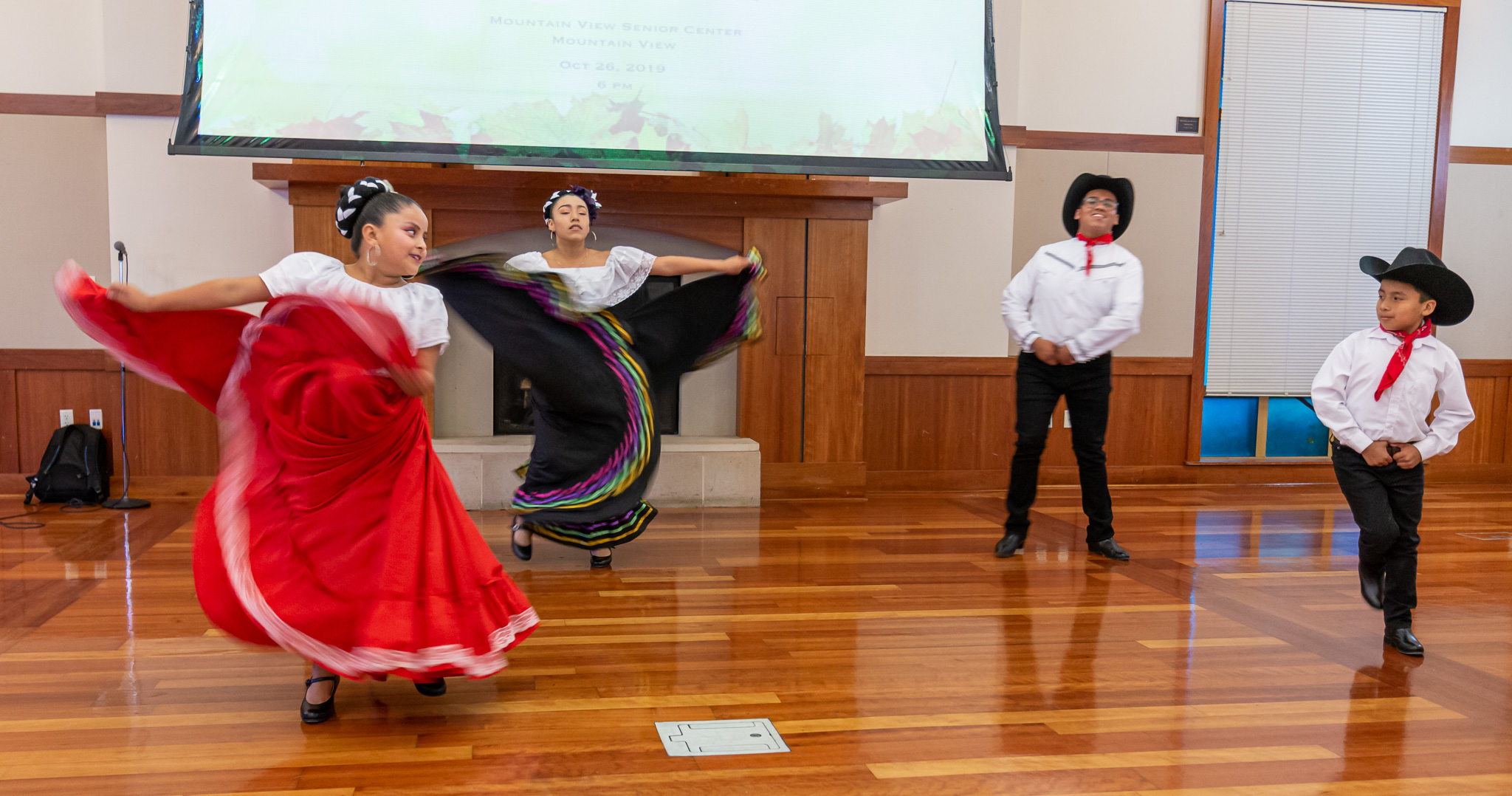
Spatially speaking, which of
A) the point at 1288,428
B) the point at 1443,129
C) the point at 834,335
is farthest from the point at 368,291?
the point at 1288,428

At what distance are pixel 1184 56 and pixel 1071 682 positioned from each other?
4.41 meters

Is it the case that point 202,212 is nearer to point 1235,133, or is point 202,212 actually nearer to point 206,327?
point 206,327

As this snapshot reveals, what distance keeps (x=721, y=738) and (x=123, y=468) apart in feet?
13.2

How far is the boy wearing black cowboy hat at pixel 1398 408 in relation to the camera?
2.77 m

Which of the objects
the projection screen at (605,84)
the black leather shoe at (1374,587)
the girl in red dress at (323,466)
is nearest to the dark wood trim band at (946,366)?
the projection screen at (605,84)

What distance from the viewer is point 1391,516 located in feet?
9.27

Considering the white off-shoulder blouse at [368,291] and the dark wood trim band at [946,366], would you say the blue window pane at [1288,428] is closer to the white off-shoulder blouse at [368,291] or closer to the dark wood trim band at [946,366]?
the dark wood trim band at [946,366]

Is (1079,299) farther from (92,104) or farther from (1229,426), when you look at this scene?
(92,104)

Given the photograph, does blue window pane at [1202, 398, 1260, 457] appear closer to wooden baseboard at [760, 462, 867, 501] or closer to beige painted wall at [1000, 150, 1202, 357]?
beige painted wall at [1000, 150, 1202, 357]

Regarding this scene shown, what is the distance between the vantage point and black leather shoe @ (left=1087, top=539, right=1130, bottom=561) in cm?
398

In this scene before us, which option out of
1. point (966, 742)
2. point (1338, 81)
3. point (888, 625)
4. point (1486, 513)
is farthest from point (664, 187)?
point (1486, 513)

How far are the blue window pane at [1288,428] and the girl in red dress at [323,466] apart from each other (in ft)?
20.1

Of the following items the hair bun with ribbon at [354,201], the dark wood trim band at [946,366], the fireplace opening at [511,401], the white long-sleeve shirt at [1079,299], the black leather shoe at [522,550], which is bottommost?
the black leather shoe at [522,550]

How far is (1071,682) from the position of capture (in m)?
2.58
